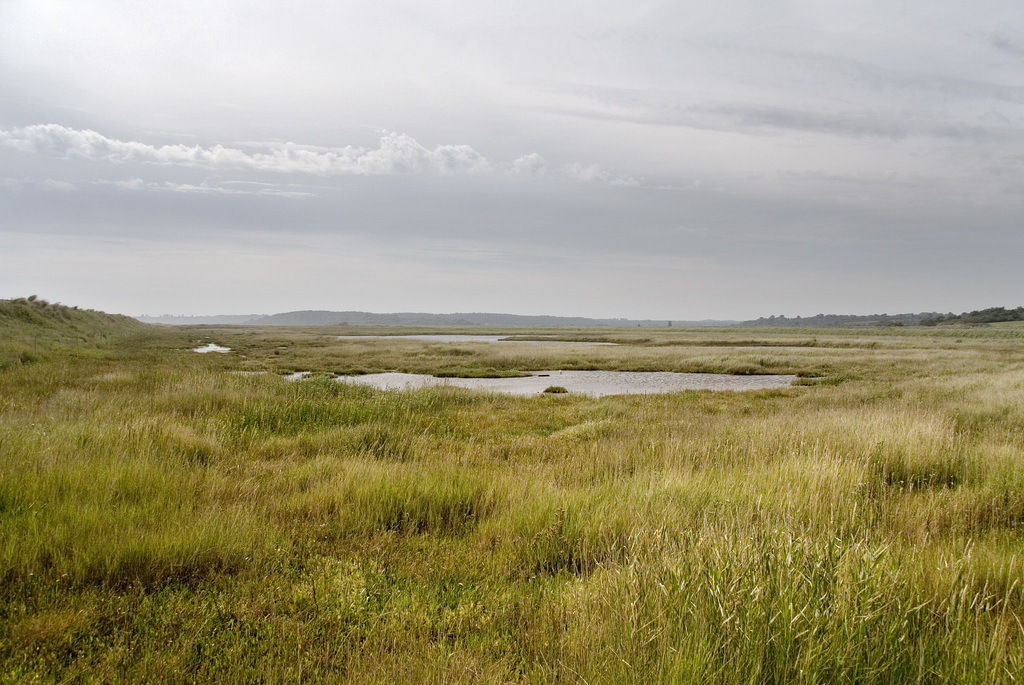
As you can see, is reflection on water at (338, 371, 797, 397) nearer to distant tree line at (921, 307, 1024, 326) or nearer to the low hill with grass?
the low hill with grass

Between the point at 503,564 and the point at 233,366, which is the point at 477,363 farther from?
the point at 503,564

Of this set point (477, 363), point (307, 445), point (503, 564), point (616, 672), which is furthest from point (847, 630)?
point (477, 363)

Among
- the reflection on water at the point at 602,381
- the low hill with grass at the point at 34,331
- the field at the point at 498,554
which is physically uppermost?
the low hill with grass at the point at 34,331

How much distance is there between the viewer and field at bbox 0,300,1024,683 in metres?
3.17

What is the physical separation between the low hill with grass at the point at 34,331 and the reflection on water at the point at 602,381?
Result: 1275 centimetres

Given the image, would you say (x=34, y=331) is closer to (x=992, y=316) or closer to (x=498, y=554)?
(x=498, y=554)

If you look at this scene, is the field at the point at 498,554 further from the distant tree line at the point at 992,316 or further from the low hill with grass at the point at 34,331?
the distant tree line at the point at 992,316

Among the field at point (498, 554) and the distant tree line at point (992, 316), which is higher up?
the distant tree line at point (992, 316)

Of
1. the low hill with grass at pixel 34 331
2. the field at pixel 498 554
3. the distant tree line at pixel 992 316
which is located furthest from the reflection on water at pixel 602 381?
the distant tree line at pixel 992 316

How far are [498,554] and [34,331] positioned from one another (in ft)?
139

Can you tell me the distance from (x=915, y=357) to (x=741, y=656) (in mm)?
50898

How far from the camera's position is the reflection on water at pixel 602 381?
28.5m

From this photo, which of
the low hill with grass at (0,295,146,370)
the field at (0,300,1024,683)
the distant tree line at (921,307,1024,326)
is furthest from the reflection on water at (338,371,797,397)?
the distant tree line at (921,307,1024,326)

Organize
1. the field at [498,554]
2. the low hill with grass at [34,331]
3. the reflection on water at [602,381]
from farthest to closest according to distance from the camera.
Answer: the reflection on water at [602,381], the low hill with grass at [34,331], the field at [498,554]
